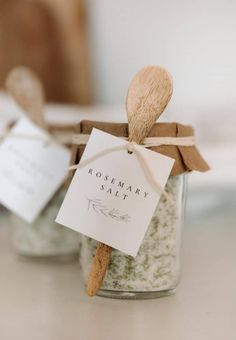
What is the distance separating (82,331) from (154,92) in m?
0.26

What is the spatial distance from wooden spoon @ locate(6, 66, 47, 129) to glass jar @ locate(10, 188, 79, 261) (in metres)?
0.11

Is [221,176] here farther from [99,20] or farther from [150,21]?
[99,20]

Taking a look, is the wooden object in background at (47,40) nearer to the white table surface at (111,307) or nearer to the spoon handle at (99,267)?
the white table surface at (111,307)

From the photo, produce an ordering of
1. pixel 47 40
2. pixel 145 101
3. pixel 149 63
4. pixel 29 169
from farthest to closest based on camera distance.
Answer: pixel 47 40 → pixel 149 63 → pixel 29 169 → pixel 145 101

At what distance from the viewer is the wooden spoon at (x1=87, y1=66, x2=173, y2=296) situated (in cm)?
53

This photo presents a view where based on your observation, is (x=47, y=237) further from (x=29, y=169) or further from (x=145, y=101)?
(x=145, y=101)

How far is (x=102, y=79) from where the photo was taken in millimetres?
1297

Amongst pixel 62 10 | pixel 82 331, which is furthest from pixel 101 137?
pixel 62 10

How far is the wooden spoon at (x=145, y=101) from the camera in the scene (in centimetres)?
53

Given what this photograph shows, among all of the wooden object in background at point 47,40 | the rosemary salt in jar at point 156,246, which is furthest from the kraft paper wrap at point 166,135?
the wooden object in background at point 47,40

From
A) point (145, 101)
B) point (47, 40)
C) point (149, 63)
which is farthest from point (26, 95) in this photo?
point (47, 40)

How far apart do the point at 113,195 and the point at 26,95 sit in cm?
27

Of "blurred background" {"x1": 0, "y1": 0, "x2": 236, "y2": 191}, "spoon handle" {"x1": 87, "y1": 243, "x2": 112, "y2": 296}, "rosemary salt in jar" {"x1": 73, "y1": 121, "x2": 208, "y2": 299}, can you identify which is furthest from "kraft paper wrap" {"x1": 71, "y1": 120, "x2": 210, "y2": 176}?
"blurred background" {"x1": 0, "y1": 0, "x2": 236, "y2": 191}

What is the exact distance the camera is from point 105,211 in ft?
1.76
